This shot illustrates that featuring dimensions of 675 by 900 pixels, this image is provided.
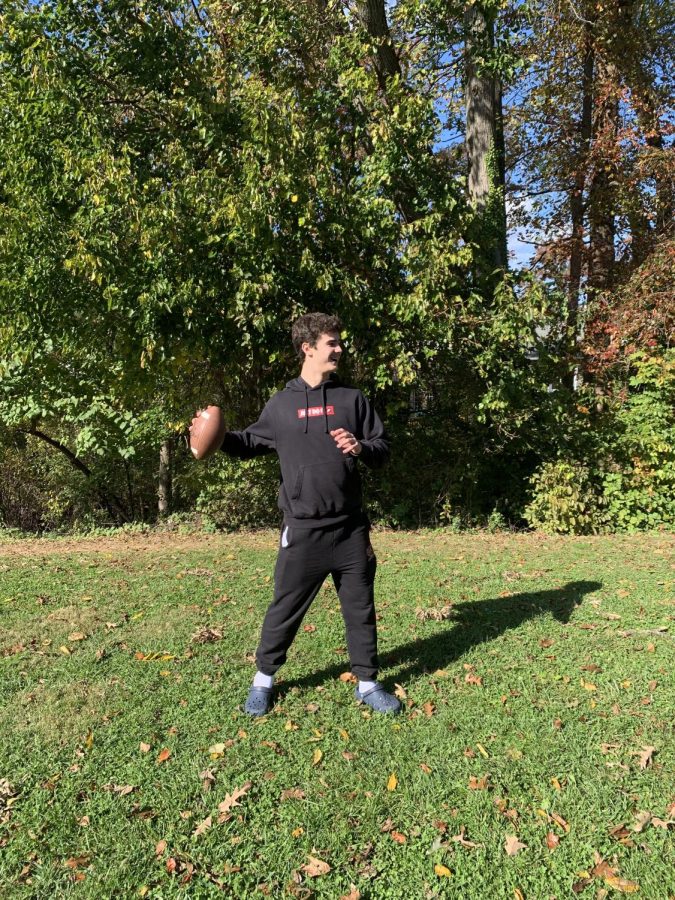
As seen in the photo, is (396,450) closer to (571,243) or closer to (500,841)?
(571,243)

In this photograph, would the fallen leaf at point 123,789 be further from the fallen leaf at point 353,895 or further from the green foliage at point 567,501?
the green foliage at point 567,501

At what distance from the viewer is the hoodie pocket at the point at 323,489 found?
130 inches

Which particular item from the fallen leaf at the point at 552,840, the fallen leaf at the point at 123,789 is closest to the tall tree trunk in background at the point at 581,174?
the fallen leaf at the point at 552,840

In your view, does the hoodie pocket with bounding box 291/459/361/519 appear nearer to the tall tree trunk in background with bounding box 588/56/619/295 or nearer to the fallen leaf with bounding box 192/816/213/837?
the fallen leaf with bounding box 192/816/213/837

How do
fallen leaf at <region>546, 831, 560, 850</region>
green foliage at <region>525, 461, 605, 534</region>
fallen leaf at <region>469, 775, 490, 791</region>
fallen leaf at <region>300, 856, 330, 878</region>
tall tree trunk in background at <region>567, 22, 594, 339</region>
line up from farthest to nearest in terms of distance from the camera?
tall tree trunk in background at <region>567, 22, 594, 339</region>, green foliage at <region>525, 461, 605, 534</region>, fallen leaf at <region>469, 775, 490, 791</region>, fallen leaf at <region>546, 831, 560, 850</region>, fallen leaf at <region>300, 856, 330, 878</region>

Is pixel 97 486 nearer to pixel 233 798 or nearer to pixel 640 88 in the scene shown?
pixel 233 798

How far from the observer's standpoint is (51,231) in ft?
24.8

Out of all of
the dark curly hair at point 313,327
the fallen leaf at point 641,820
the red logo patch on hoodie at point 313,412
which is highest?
the dark curly hair at point 313,327

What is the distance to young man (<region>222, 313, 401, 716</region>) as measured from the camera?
3332 mm

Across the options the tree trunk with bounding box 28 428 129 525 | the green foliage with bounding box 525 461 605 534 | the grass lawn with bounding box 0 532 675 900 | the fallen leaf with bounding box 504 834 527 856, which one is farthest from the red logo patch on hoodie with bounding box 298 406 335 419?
the tree trunk with bounding box 28 428 129 525

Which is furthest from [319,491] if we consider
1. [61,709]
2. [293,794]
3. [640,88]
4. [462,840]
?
[640,88]

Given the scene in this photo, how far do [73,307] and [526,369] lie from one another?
6111 mm

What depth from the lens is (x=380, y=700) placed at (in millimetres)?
3537

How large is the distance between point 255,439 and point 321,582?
2.82 feet
